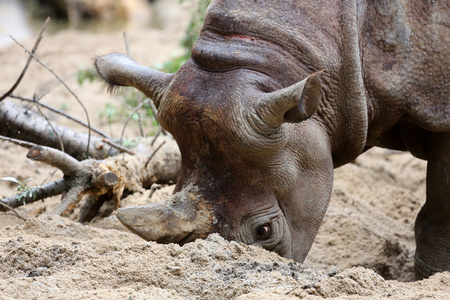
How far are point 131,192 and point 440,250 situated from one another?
8.07 feet

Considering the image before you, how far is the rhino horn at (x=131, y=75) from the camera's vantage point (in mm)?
4230

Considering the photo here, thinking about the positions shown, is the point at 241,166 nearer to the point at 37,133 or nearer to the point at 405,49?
the point at 405,49

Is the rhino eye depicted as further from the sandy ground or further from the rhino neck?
the rhino neck

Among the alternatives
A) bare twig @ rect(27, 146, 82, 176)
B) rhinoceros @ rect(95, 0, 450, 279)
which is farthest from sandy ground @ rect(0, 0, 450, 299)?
bare twig @ rect(27, 146, 82, 176)

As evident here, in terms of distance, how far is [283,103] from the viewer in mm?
3467

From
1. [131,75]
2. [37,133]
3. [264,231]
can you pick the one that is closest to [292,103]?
[264,231]

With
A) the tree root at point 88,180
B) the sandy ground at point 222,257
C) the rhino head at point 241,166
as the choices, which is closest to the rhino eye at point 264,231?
the rhino head at point 241,166

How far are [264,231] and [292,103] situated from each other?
854 mm

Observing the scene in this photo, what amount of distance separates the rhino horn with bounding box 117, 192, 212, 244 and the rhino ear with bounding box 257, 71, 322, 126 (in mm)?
658

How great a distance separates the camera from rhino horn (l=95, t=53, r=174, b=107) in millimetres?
4230

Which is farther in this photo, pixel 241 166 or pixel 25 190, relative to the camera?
pixel 25 190

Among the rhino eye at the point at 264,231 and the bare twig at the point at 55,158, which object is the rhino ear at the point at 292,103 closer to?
the rhino eye at the point at 264,231

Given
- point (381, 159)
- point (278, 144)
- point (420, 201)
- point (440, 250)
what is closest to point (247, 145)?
point (278, 144)

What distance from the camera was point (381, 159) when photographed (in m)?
8.06
